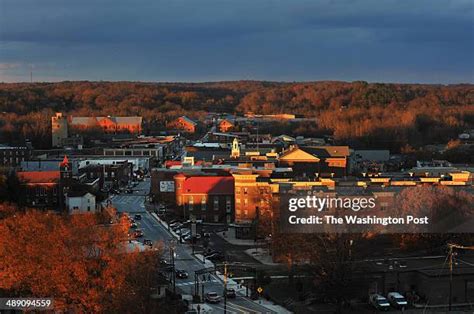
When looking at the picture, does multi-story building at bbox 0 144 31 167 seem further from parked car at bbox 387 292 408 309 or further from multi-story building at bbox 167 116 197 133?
parked car at bbox 387 292 408 309

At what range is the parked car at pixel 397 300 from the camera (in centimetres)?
1020

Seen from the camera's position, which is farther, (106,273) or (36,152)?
(36,152)

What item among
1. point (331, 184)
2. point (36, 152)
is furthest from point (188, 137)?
point (331, 184)

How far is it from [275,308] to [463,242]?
13.6 feet

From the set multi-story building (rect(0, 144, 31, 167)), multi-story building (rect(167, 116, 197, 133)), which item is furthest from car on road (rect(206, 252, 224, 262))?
multi-story building (rect(167, 116, 197, 133))

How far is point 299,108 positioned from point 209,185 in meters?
42.8

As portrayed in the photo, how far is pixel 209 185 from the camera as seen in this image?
17750 mm

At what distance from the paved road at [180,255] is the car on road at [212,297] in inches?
3.7

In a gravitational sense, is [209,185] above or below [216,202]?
above

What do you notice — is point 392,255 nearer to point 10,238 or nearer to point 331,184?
point 331,184

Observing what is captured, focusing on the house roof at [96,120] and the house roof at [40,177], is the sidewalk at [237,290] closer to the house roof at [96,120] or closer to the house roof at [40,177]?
the house roof at [40,177]

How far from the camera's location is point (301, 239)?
11.5 meters

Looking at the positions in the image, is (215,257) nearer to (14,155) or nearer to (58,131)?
(14,155)

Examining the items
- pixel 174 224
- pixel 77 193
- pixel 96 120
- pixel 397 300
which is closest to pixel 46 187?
pixel 77 193
